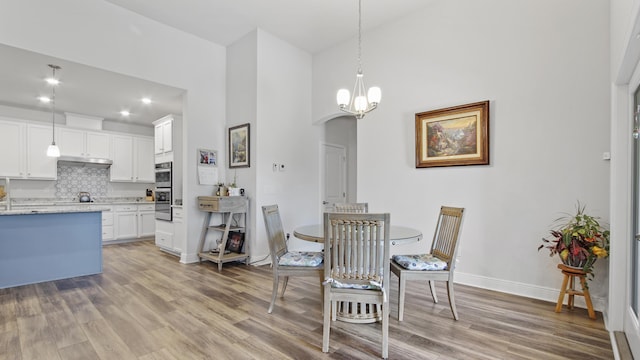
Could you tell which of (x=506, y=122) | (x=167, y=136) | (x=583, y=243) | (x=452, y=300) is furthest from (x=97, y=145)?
(x=583, y=243)

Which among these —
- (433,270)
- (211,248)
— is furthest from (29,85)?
(433,270)

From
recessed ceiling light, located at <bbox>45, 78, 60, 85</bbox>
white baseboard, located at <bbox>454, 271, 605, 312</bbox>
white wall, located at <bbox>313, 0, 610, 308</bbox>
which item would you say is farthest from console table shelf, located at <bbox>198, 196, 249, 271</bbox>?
white baseboard, located at <bbox>454, 271, 605, 312</bbox>

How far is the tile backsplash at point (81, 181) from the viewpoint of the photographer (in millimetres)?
6469

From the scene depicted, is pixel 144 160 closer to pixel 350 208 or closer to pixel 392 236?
pixel 350 208

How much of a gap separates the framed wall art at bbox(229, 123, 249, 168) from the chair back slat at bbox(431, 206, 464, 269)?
293 cm

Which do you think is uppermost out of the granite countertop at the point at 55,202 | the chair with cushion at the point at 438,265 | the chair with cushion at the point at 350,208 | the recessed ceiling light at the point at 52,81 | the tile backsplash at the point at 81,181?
the recessed ceiling light at the point at 52,81

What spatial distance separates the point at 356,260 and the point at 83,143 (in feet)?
22.4

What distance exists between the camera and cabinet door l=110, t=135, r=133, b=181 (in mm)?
6762

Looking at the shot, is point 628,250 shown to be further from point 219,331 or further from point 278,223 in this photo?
point 219,331

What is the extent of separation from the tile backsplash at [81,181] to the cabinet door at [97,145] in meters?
0.54

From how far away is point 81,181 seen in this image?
6.70 metres

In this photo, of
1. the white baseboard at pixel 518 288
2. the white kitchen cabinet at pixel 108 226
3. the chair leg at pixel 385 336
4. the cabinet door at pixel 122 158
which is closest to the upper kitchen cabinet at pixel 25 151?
the cabinet door at pixel 122 158

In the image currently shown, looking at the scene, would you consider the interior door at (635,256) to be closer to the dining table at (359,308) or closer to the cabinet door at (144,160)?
the dining table at (359,308)

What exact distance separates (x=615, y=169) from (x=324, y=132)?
4006 mm
